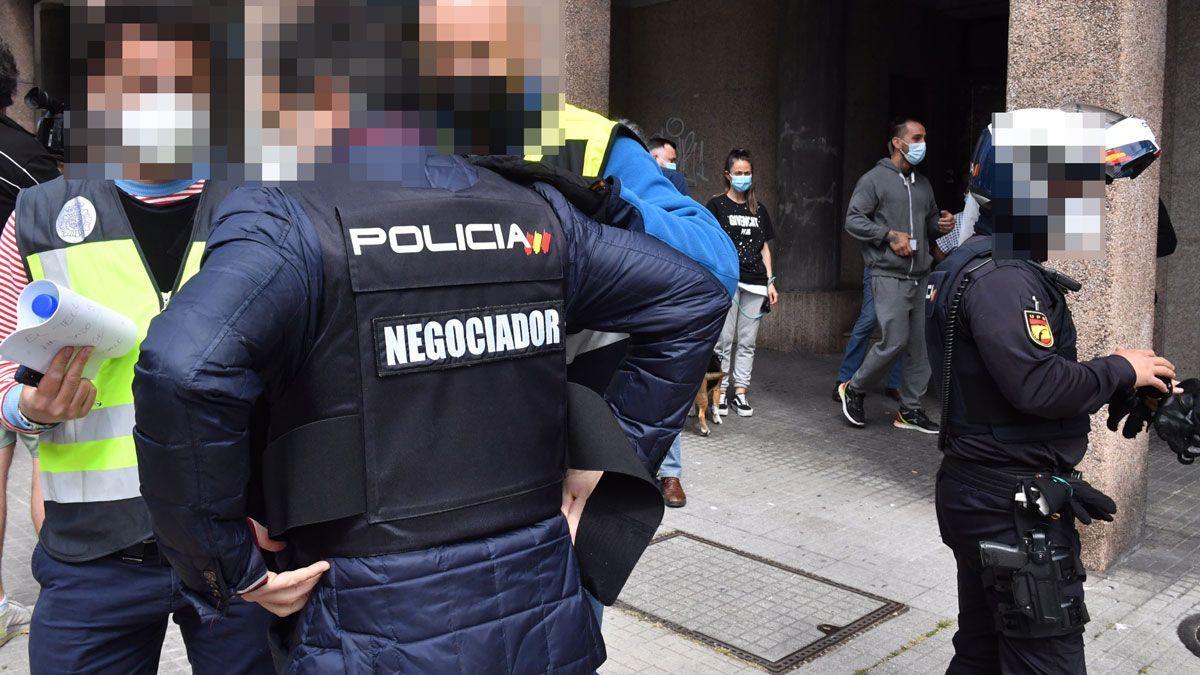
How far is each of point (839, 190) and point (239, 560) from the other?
33.4 feet

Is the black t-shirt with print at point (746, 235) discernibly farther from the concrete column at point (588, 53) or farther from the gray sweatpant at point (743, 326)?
the concrete column at point (588, 53)

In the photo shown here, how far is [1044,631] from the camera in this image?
9.24 feet

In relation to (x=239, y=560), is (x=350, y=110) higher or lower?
higher

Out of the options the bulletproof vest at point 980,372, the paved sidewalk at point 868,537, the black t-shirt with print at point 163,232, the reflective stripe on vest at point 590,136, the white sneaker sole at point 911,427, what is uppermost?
the reflective stripe on vest at point 590,136

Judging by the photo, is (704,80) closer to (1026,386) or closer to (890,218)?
(890,218)

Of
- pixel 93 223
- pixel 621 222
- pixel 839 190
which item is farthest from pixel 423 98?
pixel 839 190

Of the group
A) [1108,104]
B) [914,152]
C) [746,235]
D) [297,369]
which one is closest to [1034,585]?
[297,369]

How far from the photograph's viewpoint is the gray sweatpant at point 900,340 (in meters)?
7.66

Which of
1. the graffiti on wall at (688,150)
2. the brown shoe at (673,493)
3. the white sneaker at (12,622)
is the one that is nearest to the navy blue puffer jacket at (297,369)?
the white sneaker at (12,622)

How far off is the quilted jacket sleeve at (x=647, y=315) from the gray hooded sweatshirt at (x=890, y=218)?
6025mm

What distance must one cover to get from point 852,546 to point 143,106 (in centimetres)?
426

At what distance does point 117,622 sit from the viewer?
91.8 inches

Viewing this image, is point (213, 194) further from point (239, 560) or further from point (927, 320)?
point (927, 320)

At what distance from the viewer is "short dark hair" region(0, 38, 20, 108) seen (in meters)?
4.49
